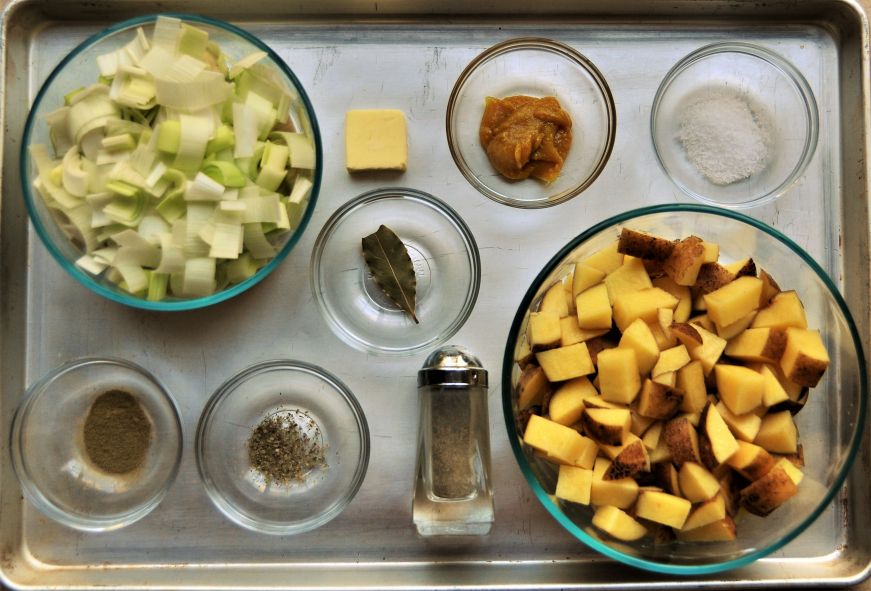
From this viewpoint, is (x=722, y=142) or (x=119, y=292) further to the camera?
(x=722, y=142)

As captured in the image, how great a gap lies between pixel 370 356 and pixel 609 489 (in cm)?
57

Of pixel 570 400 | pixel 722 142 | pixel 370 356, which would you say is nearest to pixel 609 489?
pixel 570 400

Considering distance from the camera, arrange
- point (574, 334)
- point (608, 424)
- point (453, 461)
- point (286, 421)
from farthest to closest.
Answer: point (286, 421) → point (453, 461) → point (574, 334) → point (608, 424)

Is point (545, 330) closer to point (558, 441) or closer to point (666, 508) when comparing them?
point (558, 441)

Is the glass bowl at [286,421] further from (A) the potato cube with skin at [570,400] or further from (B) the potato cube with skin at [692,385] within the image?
(B) the potato cube with skin at [692,385]

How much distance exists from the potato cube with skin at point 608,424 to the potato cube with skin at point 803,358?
11.9 inches

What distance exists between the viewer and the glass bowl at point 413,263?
60.4 inches

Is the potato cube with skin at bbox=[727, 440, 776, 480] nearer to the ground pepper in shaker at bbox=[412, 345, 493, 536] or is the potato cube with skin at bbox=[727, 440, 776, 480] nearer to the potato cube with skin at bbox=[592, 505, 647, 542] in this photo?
the potato cube with skin at bbox=[592, 505, 647, 542]

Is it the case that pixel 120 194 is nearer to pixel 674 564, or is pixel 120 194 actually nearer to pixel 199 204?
pixel 199 204

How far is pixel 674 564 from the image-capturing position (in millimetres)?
1355

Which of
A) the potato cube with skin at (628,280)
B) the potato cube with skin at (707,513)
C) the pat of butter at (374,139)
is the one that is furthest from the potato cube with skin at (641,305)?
the pat of butter at (374,139)

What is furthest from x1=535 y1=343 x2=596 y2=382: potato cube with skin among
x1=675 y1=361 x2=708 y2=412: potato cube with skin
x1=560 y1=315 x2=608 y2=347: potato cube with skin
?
x1=675 y1=361 x2=708 y2=412: potato cube with skin

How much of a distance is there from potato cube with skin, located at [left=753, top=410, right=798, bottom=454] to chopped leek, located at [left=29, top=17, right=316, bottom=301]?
Answer: 3.20 feet

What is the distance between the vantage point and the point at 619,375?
126 cm
